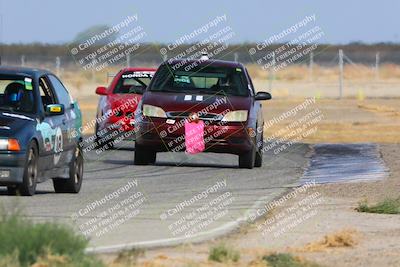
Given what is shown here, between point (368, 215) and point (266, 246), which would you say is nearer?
point (266, 246)

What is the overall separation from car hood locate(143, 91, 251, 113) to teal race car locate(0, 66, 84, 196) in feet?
14.4

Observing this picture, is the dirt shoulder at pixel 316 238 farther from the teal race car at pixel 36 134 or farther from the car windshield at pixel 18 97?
the car windshield at pixel 18 97

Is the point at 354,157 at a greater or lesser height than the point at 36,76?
lesser

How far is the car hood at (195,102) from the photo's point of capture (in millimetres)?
22547

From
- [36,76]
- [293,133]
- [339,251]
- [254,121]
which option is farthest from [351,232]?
[293,133]

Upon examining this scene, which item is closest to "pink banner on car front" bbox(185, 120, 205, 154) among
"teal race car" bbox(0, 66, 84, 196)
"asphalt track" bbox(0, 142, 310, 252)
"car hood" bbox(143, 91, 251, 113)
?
"car hood" bbox(143, 91, 251, 113)

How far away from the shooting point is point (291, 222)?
14.6 meters

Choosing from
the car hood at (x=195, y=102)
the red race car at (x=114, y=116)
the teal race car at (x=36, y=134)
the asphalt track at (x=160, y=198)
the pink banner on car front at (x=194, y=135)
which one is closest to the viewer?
the asphalt track at (x=160, y=198)

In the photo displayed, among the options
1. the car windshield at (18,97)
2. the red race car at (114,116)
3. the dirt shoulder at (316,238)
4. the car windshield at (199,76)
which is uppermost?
the car windshield at (18,97)

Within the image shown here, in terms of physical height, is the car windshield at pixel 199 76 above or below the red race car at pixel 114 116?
above

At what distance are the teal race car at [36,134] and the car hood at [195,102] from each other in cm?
438

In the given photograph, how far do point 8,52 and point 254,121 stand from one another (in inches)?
3351

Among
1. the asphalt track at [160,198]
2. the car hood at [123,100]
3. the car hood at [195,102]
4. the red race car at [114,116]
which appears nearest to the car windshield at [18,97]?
the asphalt track at [160,198]

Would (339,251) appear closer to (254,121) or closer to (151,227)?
(151,227)
